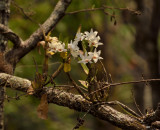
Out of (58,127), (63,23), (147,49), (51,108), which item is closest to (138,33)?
(147,49)

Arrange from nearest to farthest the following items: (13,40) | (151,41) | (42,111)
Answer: (42,111) < (13,40) < (151,41)

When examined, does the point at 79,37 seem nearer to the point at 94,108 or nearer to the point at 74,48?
the point at 74,48

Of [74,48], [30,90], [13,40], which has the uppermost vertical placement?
[13,40]

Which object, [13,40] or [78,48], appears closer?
[78,48]

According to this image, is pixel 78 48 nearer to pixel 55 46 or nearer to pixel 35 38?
pixel 55 46

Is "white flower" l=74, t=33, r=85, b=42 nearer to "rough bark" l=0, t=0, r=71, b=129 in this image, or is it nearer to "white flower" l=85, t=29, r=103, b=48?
"white flower" l=85, t=29, r=103, b=48

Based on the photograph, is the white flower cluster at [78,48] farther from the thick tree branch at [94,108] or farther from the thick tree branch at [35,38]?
the thick tree branch at [35,38]

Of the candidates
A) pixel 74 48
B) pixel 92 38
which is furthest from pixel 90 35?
pixel 74 48

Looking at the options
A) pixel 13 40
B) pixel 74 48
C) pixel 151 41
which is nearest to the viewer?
pixel 74 48

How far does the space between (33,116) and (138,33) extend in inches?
97.0

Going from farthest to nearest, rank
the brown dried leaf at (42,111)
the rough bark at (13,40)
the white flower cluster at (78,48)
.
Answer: the rough bark at (13,40)
the brown dried leaf at (42,111)
the white flower cluster at (78,48)

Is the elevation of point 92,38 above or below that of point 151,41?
below

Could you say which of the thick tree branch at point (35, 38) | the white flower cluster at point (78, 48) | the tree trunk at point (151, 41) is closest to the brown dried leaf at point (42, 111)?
the white flower cluster at point (78, 48)

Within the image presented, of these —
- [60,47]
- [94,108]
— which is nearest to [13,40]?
[60,47]
